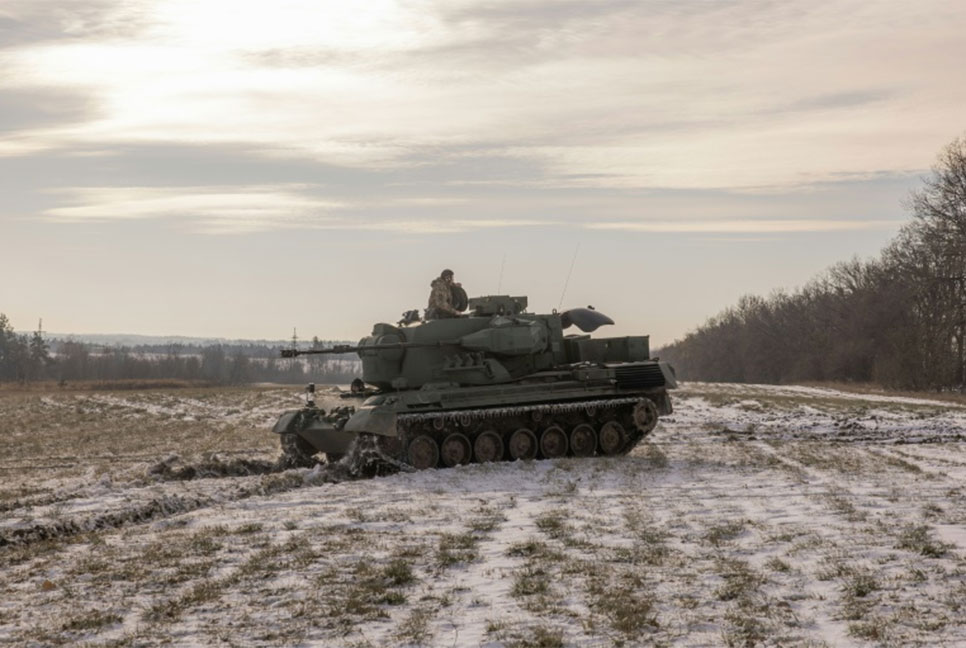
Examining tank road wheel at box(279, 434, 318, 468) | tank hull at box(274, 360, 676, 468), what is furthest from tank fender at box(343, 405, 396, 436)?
tank road wheel at box(279, 434, 318, 468)

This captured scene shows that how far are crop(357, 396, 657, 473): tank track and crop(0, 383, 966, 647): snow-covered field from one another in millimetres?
970

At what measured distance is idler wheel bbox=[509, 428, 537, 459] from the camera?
21281mm

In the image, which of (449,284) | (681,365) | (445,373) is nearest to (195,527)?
(445,373)

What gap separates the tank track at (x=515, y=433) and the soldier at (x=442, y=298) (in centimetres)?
251

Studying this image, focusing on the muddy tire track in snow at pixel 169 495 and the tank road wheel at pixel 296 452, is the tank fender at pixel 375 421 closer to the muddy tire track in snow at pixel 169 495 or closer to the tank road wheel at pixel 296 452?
the muddy tire track in snow at pixel 169 495

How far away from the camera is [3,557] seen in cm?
1191

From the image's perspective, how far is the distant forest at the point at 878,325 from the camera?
54375mm

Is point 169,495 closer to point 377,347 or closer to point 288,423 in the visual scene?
point 288,423

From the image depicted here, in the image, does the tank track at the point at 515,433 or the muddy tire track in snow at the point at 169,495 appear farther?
the tank track at the point at 515,433

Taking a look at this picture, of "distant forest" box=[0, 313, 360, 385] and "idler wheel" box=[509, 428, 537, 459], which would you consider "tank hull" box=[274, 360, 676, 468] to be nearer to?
"idler wheel" box=[509, 428, 537, 459]

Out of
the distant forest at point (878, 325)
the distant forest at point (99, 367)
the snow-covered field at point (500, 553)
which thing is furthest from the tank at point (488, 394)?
the distant forest at point (99, 367)

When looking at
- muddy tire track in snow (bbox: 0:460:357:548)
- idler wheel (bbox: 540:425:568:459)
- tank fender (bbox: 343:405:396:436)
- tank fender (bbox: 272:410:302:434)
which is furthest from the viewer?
idler wheel (bbox: 540:425:568:459)

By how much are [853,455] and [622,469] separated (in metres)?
4.91

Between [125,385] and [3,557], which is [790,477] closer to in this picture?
[3,557]
